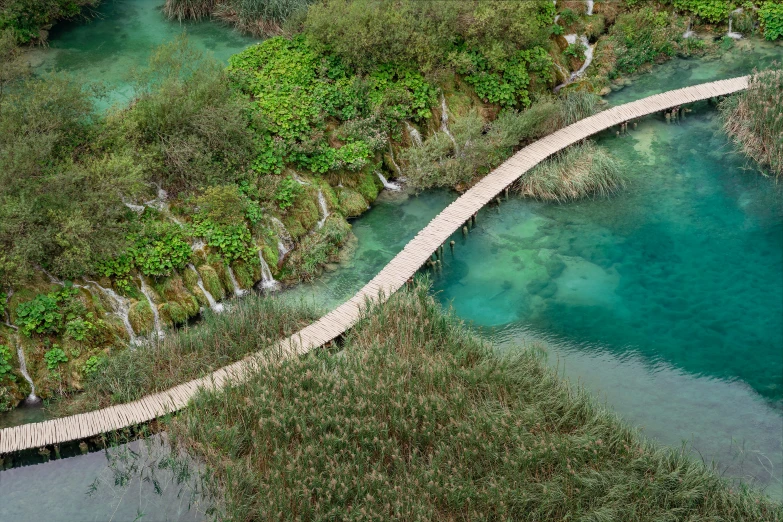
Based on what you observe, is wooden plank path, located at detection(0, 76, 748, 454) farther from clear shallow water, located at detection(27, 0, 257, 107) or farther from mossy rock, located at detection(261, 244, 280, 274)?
clear shallow water, located at detection(27, 0, 257, 107)

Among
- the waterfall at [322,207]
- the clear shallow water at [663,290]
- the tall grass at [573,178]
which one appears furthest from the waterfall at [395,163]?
the tall grass at [573,178]

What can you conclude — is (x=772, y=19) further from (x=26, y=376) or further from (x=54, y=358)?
(x=26, y=376)

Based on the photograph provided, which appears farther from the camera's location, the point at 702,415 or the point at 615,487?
the point at 702,415

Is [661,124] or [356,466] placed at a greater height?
[661,124]

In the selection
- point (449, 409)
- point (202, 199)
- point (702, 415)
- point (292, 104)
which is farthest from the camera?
point (292, 104)

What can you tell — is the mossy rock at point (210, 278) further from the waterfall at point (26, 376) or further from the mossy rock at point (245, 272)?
the waterfall at point (26, 376)

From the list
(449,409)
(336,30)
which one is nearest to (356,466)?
(449,409)

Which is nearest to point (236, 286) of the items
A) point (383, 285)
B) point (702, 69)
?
point (383, 285)

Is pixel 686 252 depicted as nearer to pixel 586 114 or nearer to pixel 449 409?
pixel 586 114
